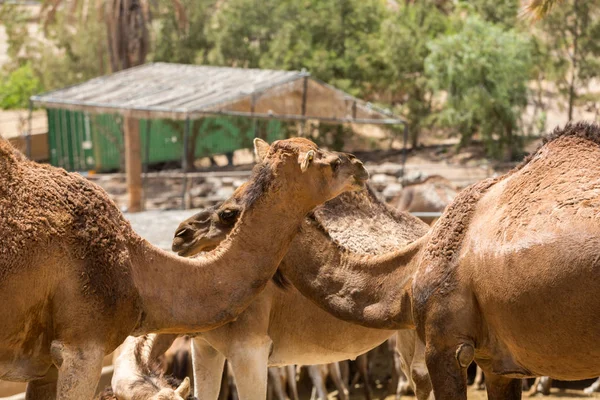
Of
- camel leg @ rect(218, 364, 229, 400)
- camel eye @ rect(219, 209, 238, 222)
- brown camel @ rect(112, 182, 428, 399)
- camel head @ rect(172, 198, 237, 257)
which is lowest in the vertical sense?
camel leg @ rect(218, 364, 229, 400)

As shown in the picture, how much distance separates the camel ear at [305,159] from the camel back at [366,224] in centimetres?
126

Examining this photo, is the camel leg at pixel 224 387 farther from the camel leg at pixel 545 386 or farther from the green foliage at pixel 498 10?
the green foliage at pixel 498 10

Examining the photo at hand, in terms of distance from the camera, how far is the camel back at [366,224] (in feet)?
26.6

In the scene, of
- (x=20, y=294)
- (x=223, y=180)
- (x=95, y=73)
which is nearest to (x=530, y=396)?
(x=20, y=294)

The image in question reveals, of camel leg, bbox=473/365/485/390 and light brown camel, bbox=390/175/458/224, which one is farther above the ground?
light brown camel, bbox=390/175/458/224

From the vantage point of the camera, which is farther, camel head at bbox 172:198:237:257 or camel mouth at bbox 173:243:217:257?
camel mouth at bbox 173:243:217:257

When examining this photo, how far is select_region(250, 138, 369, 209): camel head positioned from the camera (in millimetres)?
6527

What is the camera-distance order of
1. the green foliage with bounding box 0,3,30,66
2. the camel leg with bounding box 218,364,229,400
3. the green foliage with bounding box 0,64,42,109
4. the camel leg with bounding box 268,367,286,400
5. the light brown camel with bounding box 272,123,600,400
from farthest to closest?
the green foliage with bounding box 0,3,30,66, the green foliage with bounding box 0,64,42,109, the camel leg with bounding box 268,367,286,400, the camel leg with bounding box 218,364,229,400, the light brown camel with bounding box 272,123,600,400

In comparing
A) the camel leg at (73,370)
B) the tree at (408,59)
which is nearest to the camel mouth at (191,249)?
the camel leg at (73,370)

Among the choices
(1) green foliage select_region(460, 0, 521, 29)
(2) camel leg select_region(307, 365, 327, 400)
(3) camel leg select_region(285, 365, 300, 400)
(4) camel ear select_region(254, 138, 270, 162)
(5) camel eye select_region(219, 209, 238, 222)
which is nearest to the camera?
(4) camel ear select_region(254, 138, 270, 162)

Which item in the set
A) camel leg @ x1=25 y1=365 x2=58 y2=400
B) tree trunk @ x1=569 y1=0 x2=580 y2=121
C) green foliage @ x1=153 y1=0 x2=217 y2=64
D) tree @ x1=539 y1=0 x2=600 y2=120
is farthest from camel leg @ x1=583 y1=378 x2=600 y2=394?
green foliage @ x1=153 y1=0 x2=217 y2=64

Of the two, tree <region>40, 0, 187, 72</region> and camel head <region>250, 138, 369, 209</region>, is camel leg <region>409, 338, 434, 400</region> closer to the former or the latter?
camel head <region>250, 138, 369, 209</region>

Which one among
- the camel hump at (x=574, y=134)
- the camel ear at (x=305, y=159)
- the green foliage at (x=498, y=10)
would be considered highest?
the camel hump at (x=574, y=134)

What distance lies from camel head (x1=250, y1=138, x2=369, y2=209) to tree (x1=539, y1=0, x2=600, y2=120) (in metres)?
26.1
